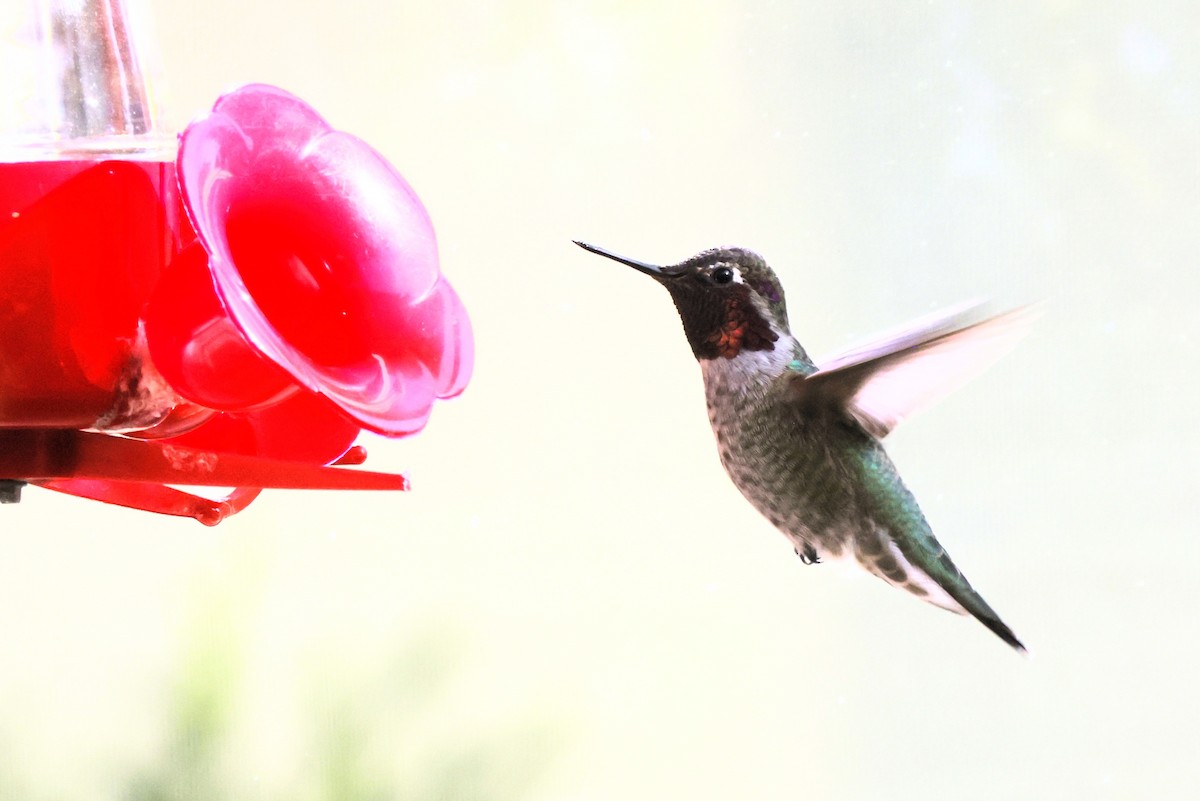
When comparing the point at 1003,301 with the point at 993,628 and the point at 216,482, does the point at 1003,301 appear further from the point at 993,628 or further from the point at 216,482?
the point at 216,482

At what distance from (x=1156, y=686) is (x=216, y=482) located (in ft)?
5.84

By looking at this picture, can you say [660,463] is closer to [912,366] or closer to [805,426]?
[805,426]

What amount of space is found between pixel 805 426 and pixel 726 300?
0.15 metres

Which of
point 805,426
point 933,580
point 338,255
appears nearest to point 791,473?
point 805,426

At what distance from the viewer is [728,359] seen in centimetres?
125

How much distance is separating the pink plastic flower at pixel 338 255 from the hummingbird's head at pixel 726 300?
340mm

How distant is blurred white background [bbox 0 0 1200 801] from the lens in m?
2.04

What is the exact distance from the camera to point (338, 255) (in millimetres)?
920

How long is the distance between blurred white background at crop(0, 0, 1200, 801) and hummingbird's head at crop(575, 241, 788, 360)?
818 mm

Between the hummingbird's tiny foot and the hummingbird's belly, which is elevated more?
the hummingbird's belly

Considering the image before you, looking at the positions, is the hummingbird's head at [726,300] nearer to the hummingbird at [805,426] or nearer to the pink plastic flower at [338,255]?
the hummingbird at [805,426]

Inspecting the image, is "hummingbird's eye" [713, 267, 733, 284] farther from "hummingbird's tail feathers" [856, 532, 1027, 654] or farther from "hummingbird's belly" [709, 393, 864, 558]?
"hummingbird's tail feathers" [856, 532, 1027, 654]

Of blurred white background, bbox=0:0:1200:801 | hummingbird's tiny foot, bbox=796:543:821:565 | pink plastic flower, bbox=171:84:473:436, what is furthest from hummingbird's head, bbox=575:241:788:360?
blurred white background, bbox=0:0:1200:801

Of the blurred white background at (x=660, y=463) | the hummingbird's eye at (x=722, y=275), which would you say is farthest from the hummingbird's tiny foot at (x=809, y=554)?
the blurred white background at (x=660, y=463)
